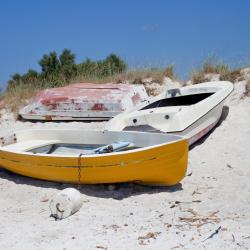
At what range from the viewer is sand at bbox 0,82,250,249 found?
15.0ft

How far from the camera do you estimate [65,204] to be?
5410 millimetres

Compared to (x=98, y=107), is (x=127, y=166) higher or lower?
higher

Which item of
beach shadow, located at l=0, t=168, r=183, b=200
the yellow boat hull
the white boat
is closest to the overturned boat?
the white boat

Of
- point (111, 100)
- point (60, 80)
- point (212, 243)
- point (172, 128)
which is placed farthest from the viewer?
point (60, 80)

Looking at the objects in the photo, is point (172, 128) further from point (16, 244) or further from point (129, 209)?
point (16, 244)

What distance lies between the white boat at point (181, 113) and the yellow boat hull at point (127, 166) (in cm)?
151

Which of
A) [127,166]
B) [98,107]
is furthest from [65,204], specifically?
[98,107]

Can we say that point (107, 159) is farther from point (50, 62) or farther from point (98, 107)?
point (50, 62)

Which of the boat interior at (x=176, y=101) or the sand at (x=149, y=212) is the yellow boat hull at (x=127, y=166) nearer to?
the sand at (x=149, y=212)

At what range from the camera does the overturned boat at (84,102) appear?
1034cm

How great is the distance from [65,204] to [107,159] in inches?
33.9

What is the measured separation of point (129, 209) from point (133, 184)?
2.74ft

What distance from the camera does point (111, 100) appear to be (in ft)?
34.0

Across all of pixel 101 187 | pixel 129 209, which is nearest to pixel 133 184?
pixel 101 187
